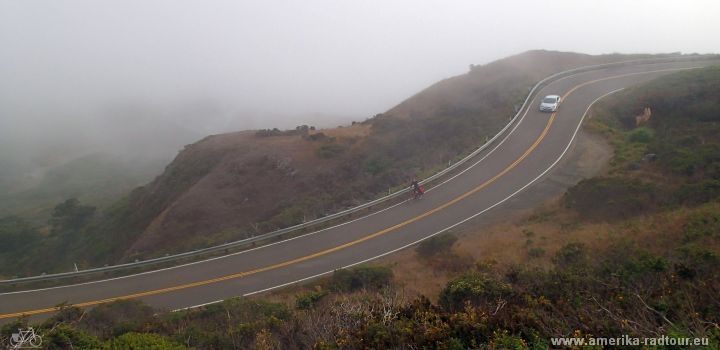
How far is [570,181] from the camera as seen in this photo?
2258 cm

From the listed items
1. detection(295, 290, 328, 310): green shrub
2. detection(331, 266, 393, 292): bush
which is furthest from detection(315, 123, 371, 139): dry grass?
detection(295, 290, 328, 310): green shrub

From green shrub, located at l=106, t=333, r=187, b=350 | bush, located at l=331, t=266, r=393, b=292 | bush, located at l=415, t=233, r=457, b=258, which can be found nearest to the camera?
green shrub, located at l=106, t=333, r=187, b=350

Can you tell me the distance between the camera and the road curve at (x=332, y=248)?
17891 millimetres

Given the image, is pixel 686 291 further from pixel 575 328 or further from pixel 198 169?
pixel 198 169

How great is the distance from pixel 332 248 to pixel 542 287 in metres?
11.7

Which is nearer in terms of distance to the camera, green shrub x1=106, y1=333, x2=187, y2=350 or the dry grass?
green shrub x1=106, y1=333, x2=187, y2=350

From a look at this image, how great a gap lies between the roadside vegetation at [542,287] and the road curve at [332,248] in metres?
1.74

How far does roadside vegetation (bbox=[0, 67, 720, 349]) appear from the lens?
293 inches

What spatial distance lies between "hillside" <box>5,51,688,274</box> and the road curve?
3.12 meters

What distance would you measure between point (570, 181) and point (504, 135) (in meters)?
7.92

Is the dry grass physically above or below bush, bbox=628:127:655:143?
above

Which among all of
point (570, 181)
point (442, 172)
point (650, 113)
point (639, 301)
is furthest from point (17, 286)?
point (650, 113)

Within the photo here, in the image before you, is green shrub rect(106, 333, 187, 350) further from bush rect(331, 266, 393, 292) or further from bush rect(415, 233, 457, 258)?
→ bush rect(415, 233, 457, 258)

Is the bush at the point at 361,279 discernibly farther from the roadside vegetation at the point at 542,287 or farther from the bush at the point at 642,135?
the bush at the point at 642,135
